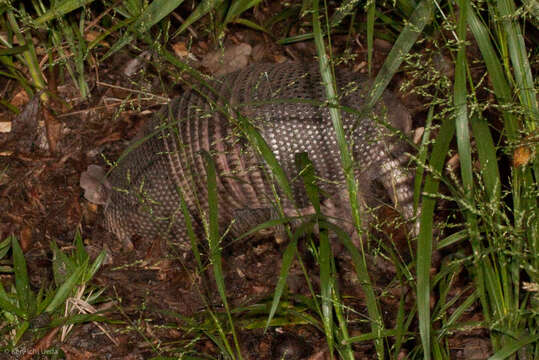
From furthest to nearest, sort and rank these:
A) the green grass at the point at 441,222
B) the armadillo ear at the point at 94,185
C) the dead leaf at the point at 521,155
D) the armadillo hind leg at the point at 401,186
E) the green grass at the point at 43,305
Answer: the armadillo ear at the point at 94,185, the armadillo hind leg at the point at 401,186, the green grass at the point at 43,305, the dead leaf at the point at 521,155, the green grass at the point at 441,222

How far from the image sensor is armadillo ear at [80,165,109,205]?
13.9 ft

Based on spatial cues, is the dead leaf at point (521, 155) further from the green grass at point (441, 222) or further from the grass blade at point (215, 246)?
the grass blade at point (215, 246)

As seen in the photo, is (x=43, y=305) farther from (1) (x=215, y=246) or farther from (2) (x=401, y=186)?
(2) (x=401, y=186)

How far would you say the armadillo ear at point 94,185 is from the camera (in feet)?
13.9

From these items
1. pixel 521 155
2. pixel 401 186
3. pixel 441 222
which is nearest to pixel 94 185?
pixel 401 186

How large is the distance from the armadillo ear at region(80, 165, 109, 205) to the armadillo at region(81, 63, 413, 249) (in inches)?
0.5

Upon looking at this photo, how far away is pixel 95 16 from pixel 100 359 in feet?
8.10

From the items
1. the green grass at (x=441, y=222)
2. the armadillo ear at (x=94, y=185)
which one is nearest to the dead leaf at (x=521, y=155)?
the green grass at (x=441, y=222)

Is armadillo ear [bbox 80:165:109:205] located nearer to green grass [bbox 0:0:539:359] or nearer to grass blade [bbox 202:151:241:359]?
green grass [bbox 0:0:539:359]

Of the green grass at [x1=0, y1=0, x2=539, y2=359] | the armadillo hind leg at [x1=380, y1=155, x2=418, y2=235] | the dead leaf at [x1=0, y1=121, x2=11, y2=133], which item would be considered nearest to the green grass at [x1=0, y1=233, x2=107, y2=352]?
the green grass at [x1=0, y1=0, x2=539, y2=359]

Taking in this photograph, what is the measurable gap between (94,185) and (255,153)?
1.38 meters

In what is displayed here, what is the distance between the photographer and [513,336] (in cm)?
211

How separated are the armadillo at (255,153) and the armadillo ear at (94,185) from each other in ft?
0.04

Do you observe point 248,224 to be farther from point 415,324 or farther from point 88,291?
point 415,324
